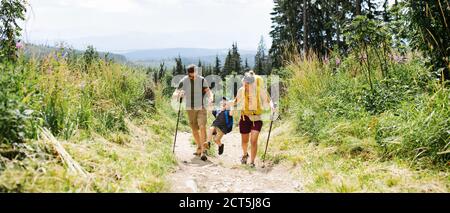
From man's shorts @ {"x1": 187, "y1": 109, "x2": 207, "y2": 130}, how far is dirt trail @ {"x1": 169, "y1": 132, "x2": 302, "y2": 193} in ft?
2.02

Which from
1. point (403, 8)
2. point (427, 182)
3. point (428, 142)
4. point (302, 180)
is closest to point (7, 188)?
point (302, 180)

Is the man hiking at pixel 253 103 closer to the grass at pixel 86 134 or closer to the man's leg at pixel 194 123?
the man's leg at pixel 194 123

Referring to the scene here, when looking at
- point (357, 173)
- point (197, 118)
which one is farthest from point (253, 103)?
point (357, 173)

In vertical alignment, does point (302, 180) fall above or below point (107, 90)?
below

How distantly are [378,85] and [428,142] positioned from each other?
2.58 meters

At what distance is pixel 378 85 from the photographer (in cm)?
679

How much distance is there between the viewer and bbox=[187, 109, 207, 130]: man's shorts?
6973mm

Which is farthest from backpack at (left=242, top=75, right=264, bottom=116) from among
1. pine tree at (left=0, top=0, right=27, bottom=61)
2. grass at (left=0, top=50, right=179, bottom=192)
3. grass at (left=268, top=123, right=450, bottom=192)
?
pine tree at (left=0, top=0, right=27, bottom=61)

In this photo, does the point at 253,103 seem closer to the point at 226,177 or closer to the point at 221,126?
the point at 221,126

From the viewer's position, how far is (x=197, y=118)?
23.1 ft

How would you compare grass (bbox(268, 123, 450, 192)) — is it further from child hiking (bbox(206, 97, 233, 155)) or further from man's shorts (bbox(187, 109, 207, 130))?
man's shorts (bbox(187, 109, 207, 130))

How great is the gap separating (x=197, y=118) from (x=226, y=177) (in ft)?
6.29

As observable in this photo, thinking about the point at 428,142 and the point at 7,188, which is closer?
the point at 7,188
